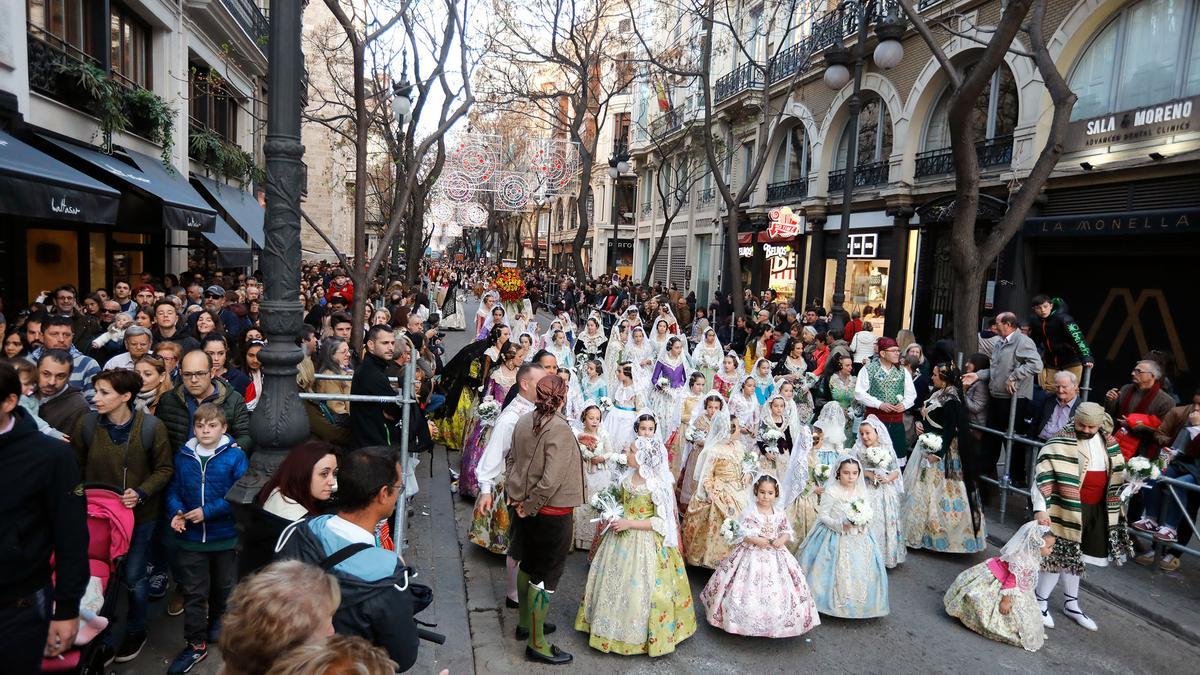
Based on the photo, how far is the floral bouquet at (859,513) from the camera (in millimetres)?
5988

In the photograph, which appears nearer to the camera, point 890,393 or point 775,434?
point 775,434

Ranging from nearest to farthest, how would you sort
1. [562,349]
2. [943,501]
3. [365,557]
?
[365,557] → [943,501] → [562,349]

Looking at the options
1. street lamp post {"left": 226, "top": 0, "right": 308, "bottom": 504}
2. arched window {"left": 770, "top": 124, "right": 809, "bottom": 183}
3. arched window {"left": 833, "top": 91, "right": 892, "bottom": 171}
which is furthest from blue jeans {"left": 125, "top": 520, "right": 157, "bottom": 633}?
arched window {"left": 770, "top": 124, "right": 809, "bottom": 183}

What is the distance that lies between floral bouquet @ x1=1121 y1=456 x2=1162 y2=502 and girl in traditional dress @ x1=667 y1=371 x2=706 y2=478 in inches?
163

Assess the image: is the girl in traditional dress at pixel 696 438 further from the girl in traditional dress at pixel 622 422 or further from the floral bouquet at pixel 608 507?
the floral bouquet at pixel 608 507

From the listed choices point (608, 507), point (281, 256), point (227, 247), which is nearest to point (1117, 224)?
point (608, 507)

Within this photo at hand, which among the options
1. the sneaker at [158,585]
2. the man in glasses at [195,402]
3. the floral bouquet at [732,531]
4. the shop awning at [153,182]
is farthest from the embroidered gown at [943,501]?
the shop awning at [153,182]

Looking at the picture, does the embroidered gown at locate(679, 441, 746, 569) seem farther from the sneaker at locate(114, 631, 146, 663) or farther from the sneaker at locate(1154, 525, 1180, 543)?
the sneaker at locate(114, 631, 146, 663)

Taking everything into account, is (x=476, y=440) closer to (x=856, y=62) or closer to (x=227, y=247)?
(x=856, y=62)

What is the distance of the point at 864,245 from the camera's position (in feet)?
66.8

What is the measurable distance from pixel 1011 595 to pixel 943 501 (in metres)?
1.78

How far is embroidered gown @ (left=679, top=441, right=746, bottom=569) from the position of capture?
657 cm

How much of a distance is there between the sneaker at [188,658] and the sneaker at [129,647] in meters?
0.26

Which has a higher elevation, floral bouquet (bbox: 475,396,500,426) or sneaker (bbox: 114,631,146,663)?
floral bouquet (bbox: 475,396,500,426)
